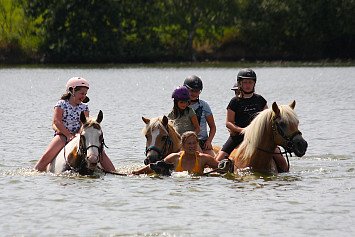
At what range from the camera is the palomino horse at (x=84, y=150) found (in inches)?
427

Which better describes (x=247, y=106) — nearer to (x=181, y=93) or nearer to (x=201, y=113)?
(x=201, y=113)

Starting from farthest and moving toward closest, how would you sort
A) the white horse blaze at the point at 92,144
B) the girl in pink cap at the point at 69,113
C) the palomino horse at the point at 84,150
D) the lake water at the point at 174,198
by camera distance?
the girl in pink cap at the point at 69,113, the palomino horse at the point at 84,150, the white horse blaze at the point at 92,144, the lake water at the point at 174,198

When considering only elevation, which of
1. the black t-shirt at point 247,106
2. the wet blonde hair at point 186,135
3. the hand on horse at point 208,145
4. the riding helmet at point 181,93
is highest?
the riding helmet at point 181,93

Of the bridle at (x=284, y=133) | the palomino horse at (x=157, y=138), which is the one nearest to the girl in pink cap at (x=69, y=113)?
the palomino horse at (x=157, y=138)

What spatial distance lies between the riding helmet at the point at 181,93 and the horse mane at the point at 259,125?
118cm

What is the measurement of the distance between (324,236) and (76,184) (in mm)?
5057

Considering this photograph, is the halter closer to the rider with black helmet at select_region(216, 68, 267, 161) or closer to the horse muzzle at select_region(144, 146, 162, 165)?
the horse muzzle at select_region(144, 146, 162, 165)

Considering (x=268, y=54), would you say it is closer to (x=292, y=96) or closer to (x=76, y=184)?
(x=292, y=96)

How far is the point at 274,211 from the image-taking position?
1018 centimetres

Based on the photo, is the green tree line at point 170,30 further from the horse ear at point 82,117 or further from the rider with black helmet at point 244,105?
the horse ear at point 82,117

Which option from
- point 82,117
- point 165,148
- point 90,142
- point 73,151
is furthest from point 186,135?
point 73,151

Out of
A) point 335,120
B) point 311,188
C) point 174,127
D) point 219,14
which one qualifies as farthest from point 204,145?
point 219,14

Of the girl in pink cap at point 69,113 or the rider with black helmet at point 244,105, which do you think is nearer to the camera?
the girl in pink cap at point 69,113

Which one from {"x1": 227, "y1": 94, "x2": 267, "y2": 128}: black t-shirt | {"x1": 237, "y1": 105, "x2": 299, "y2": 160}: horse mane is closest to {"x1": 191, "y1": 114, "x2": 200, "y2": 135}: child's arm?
{"x1": 227, "y1": 94, "x2": 267, "y2": 128}: black t-shirt
